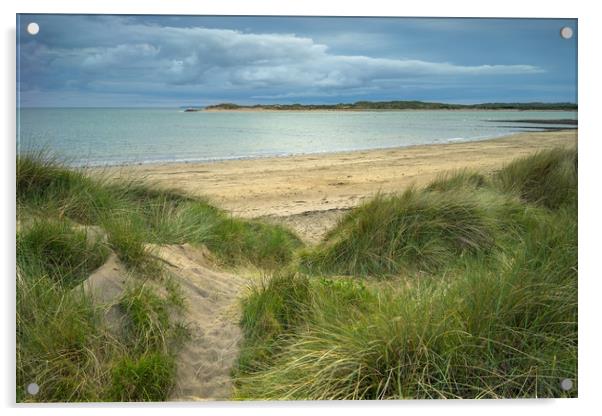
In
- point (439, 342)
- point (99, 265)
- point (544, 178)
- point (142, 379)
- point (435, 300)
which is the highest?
point (544, 178)

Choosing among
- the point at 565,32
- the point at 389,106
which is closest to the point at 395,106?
the point at 389,106

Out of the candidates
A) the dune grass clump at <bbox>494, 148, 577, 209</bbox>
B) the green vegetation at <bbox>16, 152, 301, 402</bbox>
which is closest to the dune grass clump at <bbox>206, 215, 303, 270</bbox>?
the green vegetation at <bbox>16, 152, 301, 402</bbox>

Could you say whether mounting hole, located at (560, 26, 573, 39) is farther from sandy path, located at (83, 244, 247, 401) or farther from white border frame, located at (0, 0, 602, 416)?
sandy path, located at (83, 244, 247, 401)

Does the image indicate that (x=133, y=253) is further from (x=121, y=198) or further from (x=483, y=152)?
(x=483, y=152)

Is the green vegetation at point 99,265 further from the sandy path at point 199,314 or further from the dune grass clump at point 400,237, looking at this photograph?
the dune grass clump at point 400,237

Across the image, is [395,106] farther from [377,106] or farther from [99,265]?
[99,265]

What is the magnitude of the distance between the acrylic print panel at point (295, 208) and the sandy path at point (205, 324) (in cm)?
1

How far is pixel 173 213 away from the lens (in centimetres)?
421

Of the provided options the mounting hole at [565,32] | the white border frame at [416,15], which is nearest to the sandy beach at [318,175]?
the white border frame at [416,15]

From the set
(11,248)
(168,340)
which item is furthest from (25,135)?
(168,340)

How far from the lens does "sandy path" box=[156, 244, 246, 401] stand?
12.1 feet

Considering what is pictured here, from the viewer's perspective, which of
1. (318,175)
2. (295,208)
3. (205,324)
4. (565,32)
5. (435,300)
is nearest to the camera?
(435,300)

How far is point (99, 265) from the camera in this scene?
3934 millimetres

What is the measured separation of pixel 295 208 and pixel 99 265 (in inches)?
48.7
